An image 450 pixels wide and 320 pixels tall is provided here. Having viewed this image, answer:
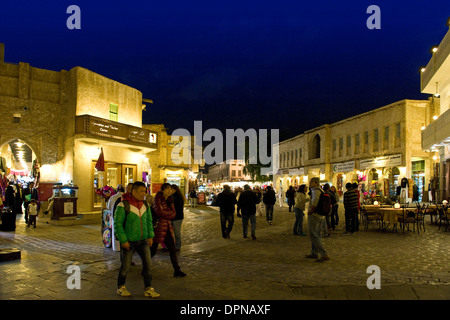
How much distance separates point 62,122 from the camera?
17.2 meters

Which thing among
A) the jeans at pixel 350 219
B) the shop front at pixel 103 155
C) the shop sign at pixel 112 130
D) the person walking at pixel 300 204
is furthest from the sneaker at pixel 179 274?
the shop sign at pixel 112 130

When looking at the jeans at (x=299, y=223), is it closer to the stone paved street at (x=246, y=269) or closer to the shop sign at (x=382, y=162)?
the stone paved street at (x=246, y=269)

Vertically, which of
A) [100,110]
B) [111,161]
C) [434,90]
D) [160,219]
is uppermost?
[434,90]

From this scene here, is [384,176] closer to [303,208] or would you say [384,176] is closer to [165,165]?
[165,165]

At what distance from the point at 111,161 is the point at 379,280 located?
15248 millimetres

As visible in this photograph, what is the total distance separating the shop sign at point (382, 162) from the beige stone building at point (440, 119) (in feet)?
16.2

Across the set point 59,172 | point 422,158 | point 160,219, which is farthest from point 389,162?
point 160,219

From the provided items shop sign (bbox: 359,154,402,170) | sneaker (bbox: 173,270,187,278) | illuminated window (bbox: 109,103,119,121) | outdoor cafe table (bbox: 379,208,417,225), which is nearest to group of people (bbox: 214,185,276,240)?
sneaker (bbox: 173,270,187,278)

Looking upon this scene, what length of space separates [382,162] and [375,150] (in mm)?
2089

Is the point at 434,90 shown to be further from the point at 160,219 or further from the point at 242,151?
the point at 242,151

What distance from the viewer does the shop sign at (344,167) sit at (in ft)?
115

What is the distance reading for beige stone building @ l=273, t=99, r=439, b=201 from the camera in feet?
91.6

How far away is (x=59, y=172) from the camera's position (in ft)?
55.9
